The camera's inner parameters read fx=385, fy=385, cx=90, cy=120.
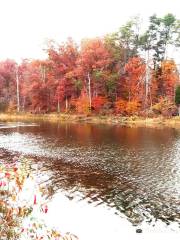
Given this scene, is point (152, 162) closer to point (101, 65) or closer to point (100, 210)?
point (100, 210)

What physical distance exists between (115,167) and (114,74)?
50.6m

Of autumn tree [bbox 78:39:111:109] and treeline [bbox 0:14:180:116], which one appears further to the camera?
autumn tree [bbox 78:39:111:109]

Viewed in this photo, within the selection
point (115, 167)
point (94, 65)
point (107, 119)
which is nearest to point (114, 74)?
point (94, 65)

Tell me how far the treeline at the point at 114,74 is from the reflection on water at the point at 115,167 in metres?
24.2

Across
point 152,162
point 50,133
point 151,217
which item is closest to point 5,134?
point 50,133

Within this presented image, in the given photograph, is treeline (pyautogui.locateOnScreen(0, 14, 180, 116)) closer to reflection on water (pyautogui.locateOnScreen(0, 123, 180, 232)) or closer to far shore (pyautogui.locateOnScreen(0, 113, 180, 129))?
far shore (pyautogui.locateOnScreen(0, 113, 180, 129))

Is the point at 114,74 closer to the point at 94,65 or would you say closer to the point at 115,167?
the point at 94,65

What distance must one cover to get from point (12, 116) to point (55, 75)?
15.6 m

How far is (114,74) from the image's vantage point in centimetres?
8000

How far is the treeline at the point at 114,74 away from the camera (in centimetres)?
7788

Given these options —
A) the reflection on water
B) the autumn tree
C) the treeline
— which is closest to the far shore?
the treeline

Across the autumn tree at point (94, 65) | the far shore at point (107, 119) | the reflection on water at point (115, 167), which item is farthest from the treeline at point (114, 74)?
the reflection on water at point (115, 167)

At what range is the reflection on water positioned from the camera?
21.4m

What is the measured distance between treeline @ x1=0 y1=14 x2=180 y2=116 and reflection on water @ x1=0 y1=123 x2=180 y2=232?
→ 24212mm
